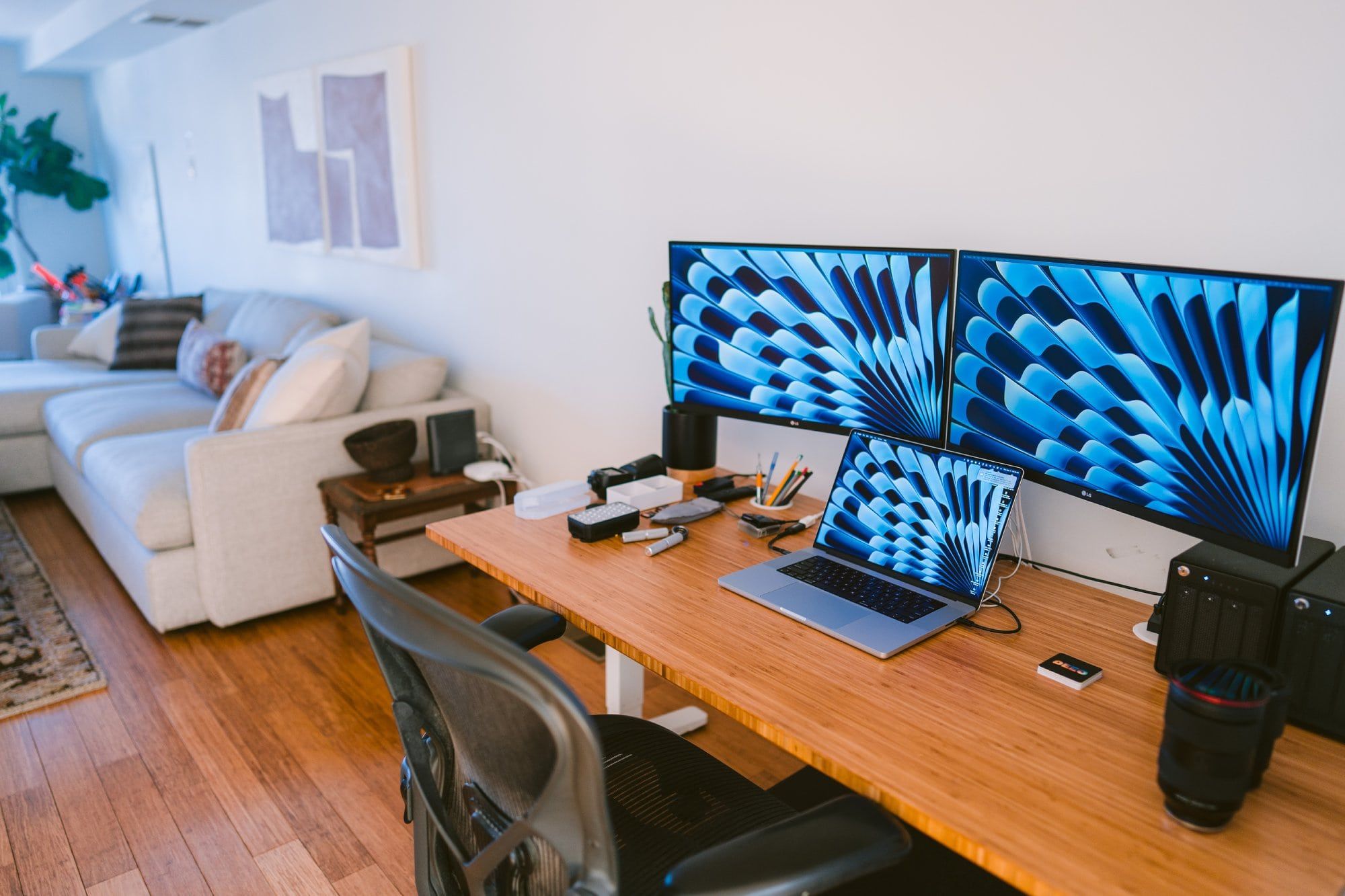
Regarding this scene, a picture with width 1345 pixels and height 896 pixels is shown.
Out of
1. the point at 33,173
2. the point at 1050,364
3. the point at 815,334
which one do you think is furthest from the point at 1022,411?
the point at 33,173

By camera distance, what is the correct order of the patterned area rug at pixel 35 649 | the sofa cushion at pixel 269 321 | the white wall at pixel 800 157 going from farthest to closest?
the sofa cushion at pixel 269 321 < the patterned area rug at pixel 35 649 < the white wall at pixel 800 157

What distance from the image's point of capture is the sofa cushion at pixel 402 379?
10.1ft

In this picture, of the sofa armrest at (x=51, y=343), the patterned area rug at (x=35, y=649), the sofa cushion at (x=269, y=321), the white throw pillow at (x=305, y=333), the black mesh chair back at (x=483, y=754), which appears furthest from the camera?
the sofa armrest at (x=51, y=343)

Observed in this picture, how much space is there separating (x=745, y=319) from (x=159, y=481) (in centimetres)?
197

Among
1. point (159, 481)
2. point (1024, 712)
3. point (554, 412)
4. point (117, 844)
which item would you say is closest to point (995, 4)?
point (1024, 712)

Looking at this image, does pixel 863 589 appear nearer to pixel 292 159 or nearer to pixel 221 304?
pixel 292 159

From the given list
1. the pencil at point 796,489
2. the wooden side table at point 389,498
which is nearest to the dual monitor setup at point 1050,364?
the pencil at point 796,489

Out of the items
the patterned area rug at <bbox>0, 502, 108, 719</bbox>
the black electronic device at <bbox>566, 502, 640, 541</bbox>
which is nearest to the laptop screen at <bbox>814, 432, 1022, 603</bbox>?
the black electronic device at <bbox>566, 502, 640, 541</bbox>

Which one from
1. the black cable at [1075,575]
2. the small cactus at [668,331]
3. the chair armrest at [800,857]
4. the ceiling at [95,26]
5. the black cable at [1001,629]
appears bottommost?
the chair armrest at [800,857]

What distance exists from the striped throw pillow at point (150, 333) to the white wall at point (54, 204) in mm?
2968

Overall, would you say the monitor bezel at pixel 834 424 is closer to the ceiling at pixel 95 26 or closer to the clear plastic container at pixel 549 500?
the clear plastic container at pixel 549 500

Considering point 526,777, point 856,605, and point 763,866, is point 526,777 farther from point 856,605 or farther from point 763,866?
point 856,605

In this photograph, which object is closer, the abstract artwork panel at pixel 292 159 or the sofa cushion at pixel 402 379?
the sofa cushion at pixel 402 379

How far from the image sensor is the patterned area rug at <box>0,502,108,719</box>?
2.45 meters
